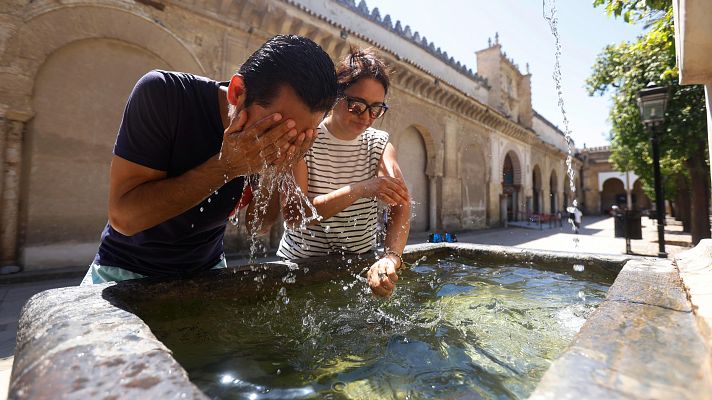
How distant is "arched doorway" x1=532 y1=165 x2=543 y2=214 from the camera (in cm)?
2188

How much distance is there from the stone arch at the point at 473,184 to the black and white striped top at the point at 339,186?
1212 centimetres

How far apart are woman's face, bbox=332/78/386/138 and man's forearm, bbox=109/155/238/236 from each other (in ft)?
2.82

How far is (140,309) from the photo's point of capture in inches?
49.2

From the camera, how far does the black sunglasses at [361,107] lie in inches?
70.9

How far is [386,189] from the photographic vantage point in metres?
1.66

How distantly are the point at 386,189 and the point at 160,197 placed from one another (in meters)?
0.94

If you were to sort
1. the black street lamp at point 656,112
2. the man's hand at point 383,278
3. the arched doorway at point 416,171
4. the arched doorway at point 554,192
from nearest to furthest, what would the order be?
the man's hand at point 383,278, the black street lamp at point 656,112, the arched doorway at point 416,171, the arched doorway at point 554,192

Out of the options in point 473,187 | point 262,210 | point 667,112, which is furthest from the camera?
point 473,187

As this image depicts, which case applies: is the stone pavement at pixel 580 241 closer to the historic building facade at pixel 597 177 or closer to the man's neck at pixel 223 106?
the man's neck at pixel 223 106

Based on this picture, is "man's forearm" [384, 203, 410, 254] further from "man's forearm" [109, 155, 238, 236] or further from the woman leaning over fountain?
"man's forearm" [109, 155, 238, 236]

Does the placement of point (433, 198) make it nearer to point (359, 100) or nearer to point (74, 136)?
point (74, 136)

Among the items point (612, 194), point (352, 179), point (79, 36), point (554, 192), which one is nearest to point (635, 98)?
point (352, 179)

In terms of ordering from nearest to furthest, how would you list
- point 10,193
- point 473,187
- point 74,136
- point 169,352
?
point 169,352 < point 10,193 < point 74,136 < point 473,187

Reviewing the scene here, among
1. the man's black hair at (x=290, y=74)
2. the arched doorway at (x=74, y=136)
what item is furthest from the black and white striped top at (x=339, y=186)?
the arched doorway at (x=74, y=136)
